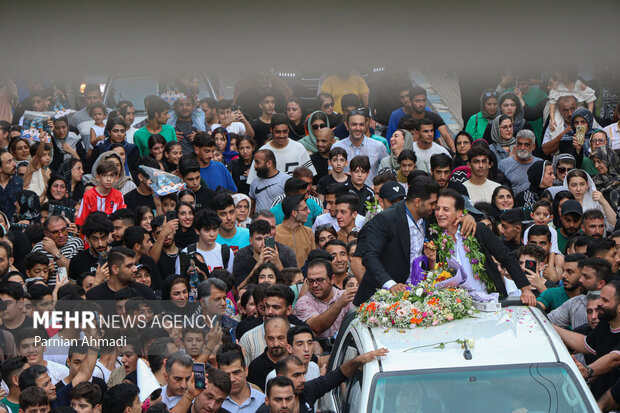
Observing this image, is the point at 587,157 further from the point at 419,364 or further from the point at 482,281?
the point at 419,364

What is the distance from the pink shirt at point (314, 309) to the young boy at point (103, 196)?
11.8 feet

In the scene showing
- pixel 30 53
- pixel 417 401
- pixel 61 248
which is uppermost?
pixel 30 53

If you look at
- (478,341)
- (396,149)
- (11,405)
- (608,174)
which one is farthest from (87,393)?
(608,174)

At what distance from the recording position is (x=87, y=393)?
5.77m

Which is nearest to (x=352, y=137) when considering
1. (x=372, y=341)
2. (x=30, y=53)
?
(x=372, y=341)

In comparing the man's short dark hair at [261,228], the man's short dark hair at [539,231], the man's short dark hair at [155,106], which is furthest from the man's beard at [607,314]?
the man's short dark hair at [155,106]

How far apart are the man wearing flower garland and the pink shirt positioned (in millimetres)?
1966

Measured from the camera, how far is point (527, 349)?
4707 millimetres

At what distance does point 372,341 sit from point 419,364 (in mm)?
405

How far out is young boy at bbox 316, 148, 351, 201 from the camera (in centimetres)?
1122

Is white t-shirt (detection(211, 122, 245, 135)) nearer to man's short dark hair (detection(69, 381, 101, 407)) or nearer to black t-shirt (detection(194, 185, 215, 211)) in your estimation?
black t-shirt (detection(194, 185, 215, 211))

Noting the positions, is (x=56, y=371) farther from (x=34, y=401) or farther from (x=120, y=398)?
(x=120, y=398)

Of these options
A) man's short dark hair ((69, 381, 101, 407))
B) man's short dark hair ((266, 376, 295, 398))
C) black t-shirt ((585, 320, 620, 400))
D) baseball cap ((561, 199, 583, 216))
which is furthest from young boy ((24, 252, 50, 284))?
baseball cap ((561, 199, 583, 216))

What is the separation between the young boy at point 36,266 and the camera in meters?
8.85
